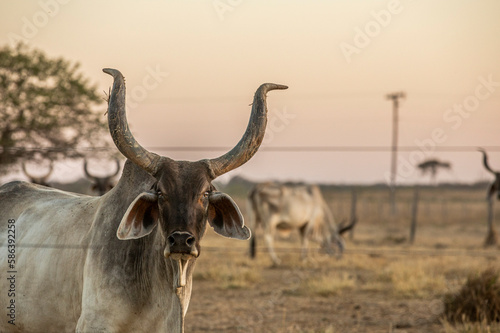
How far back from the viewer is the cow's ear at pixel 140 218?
412 cm

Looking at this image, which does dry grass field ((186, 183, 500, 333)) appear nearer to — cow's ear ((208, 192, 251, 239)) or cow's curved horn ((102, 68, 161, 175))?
cow's ear ((208, 192, 251, 239))

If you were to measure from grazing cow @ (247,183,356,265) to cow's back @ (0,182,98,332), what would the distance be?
38.7 feet

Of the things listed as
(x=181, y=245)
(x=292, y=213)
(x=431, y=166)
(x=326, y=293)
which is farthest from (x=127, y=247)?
(x=431, y=166)

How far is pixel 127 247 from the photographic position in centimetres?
452

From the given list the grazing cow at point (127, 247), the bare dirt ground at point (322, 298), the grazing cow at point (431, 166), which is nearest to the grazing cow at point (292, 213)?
the bare dirt ground at point (322, 298)

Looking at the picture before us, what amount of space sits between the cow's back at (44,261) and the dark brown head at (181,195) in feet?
2.52

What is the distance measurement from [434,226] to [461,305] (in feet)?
93.0

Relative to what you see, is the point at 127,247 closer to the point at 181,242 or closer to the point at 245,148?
the point at 181,242

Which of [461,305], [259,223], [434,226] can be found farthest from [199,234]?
[434,226]

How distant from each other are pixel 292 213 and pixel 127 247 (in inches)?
528

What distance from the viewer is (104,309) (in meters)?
4.37

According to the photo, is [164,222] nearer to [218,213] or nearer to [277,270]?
[218,213]

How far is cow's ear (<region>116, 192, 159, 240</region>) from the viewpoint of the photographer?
412cm

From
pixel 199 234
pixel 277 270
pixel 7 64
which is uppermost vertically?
pixel 7 64
